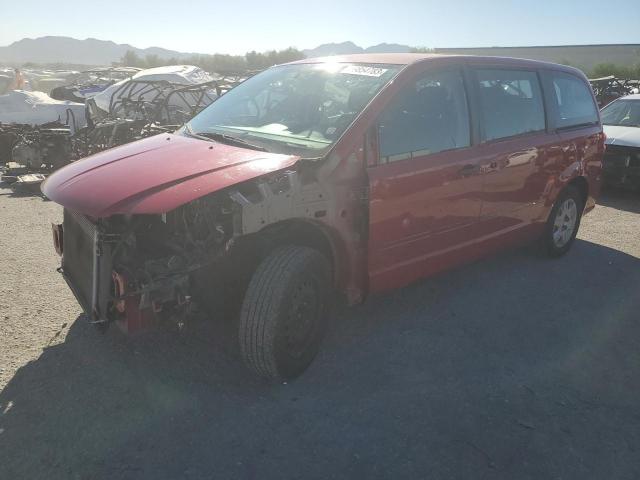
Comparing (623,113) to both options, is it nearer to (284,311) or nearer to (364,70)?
(364,70)

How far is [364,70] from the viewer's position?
3633 mm

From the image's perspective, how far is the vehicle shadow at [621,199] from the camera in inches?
314

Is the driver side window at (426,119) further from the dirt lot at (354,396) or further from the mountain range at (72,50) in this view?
the mountain range at (72,50)

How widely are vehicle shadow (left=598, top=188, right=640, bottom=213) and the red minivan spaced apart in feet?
14.1

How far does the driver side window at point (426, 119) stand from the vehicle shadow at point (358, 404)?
128 centimetres

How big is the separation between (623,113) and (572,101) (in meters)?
5.20

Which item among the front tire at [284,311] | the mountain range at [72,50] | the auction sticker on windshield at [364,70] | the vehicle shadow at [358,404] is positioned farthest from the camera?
the mountain range at [72,50]

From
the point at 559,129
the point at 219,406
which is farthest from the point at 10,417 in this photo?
the point at 559,129

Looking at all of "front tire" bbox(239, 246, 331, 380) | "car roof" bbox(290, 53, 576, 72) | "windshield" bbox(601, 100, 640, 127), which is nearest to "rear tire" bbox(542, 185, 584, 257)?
"car roof" bbox(290, 53, 576, 72)

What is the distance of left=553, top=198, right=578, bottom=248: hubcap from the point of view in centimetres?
528

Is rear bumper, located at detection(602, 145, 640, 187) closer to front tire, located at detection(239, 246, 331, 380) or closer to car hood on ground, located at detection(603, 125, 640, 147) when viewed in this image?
car hood on ground, located at detection(603, 125, 640, 147)

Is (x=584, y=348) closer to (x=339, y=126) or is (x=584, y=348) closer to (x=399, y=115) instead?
(x=399, y=115)

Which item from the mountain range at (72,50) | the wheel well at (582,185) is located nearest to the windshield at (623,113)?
the wheel well at (582,185)

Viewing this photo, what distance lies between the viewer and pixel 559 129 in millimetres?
4895
